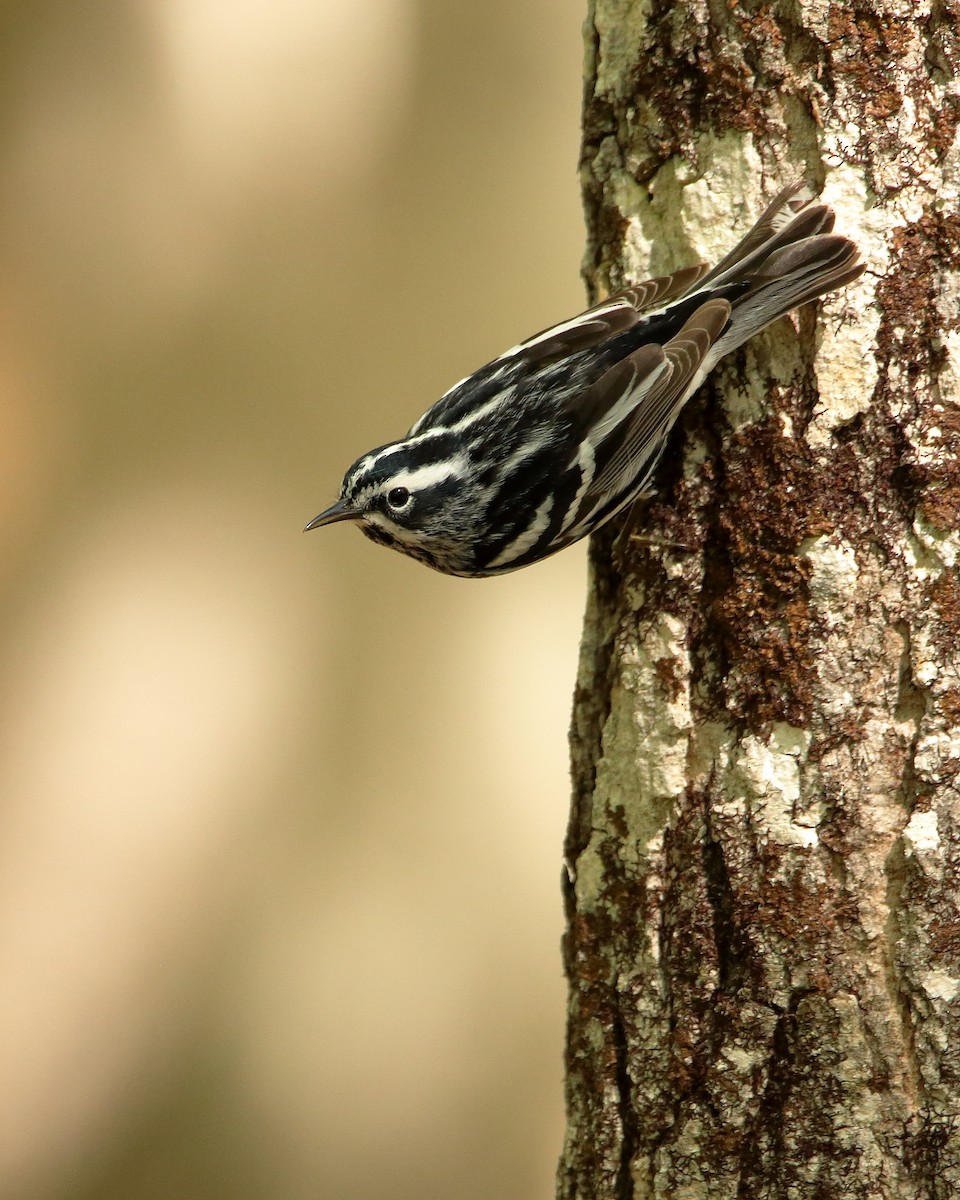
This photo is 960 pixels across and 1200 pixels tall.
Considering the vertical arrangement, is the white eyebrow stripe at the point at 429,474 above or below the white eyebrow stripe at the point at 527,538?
above

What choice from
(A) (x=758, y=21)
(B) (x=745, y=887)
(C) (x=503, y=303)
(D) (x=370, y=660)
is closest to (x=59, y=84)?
(C) (x=503, y=303)

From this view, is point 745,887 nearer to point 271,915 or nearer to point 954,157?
point 954,157

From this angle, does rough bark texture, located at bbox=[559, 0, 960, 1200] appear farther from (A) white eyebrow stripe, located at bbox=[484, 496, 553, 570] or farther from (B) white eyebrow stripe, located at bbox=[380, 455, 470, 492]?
(B) white eyebrow stripe, located at bbox=[380, 455, 470, 492]

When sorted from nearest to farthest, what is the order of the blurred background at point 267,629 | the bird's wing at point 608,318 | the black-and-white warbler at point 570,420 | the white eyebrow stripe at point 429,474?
the black-and-white warbler at point 570,420, the bird's wing at point 608,318, the white eyebrow stripe at point 429,474, the blurred background at point 267,629

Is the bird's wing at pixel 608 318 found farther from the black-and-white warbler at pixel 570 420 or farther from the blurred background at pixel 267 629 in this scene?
the blurred background at pixel 267 629

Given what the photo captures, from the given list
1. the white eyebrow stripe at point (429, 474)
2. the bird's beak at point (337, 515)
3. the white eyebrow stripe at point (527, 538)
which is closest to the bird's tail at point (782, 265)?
the white eyebrow stripe at point (527, 538)

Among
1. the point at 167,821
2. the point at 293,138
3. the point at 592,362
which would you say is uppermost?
the point at 293,138

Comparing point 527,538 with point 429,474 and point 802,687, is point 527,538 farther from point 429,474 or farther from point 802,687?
point 802,687

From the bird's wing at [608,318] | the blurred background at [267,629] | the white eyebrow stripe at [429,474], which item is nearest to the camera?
the bird's wing at [608,318]
